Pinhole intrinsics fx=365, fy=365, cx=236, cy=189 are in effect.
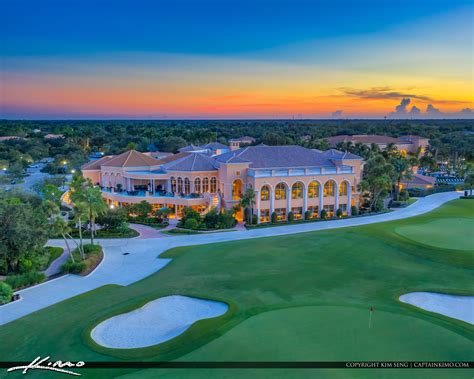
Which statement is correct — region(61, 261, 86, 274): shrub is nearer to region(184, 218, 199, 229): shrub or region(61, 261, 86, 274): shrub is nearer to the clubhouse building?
region(184, 218, 199, 229): shrub

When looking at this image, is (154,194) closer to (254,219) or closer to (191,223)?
(191,223)

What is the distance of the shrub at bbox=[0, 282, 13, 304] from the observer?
23.9 m

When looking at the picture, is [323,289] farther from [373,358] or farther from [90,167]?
[90,167]

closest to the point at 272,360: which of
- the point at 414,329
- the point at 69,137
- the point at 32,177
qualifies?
the point at 414,329

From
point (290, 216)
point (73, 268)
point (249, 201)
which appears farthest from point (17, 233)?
point (290, 216)

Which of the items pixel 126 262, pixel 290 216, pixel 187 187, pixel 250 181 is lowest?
pixel 126 262

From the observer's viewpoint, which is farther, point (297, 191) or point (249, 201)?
point (297, 191)

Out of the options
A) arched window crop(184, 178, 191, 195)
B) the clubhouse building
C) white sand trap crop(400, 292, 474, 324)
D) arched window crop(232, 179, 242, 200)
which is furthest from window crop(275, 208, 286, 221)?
white sand trap crop(400, 292, 474, 324)

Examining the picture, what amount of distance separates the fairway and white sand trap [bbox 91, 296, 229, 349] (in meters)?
24.9

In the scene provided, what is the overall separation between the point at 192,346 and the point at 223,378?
12.0 feet

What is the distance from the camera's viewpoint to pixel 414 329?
56.2 feet

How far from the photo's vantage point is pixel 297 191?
170 ft

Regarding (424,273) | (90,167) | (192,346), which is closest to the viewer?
(192,346)

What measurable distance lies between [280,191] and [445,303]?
97.7ft
